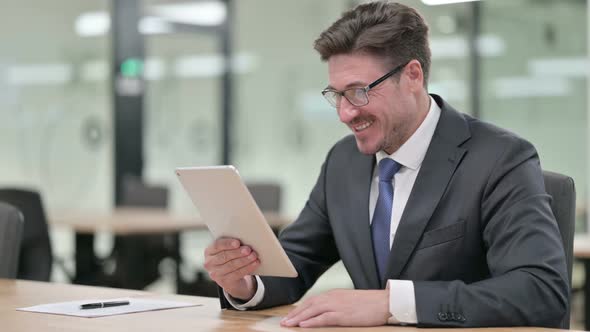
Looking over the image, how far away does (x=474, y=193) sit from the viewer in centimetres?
239

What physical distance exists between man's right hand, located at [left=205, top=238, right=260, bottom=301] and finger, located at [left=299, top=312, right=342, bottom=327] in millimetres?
251

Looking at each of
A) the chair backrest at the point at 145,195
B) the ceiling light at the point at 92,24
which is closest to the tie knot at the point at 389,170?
the chair backrest at the point at 145,195

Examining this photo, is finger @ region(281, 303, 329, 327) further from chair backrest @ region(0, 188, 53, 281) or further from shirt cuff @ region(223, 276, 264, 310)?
chair backrest @ region(0, 188, 53, 281)

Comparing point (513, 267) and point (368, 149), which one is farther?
point (368, 149)

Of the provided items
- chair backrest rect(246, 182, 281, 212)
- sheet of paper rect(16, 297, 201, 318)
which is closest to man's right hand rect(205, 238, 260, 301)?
sheet of paper rect(16, 297, 201, 318)

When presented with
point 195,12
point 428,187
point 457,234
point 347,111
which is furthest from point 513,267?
point 195,12

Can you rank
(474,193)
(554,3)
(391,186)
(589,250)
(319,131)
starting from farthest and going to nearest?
(319,131), (554,3), (589,250), (391,186), (474,193)

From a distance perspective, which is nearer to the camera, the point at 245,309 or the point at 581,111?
the point at 245,309

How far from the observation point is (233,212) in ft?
7.20

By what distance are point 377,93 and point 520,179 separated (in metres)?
0.41

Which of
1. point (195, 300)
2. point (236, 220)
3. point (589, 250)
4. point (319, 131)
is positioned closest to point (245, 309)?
point (195, 300)

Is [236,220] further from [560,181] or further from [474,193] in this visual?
[560,181]

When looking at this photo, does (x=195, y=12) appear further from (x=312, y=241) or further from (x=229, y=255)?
(x=229, y=255)

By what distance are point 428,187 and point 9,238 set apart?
1355 millimetres
